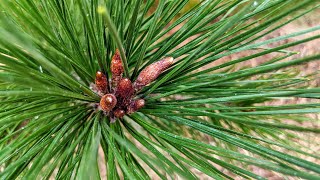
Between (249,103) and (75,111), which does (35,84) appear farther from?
(249,103)

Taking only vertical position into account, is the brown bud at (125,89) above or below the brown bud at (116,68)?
below

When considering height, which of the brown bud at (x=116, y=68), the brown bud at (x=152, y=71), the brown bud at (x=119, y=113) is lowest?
the brown bud at (x=119, y=113)

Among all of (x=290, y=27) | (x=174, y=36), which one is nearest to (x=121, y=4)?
(x=174, y=36)

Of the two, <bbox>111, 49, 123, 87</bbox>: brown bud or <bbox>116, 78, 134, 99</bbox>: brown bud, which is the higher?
<bbox>111, 49, 123, 87</bbox>: brown bud
